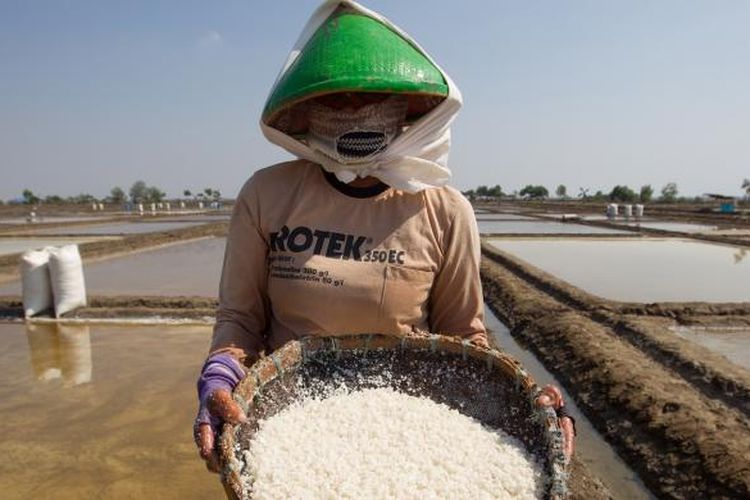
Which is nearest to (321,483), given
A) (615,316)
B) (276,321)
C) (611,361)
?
(276,321)

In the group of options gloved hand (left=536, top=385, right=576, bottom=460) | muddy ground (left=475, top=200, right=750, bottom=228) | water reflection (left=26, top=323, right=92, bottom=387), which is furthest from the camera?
muddy ground (left=475, top=200, right=750, bottom=228)

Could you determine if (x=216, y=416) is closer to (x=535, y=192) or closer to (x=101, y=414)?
(x=101, y=414)

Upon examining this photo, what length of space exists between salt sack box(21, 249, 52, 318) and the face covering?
5848 mm

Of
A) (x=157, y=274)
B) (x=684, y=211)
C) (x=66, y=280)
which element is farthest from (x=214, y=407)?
(x=684, y=211)

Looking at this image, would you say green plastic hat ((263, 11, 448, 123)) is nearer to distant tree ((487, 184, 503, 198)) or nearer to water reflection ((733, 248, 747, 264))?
water reflection ((733, 248, 747, 264))

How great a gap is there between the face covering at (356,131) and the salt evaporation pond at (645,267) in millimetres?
6375

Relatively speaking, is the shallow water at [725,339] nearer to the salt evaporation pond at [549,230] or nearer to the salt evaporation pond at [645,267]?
the salt evaporation pond at [645,267]

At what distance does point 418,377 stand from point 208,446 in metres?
0.58

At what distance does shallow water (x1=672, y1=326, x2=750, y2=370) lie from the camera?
4.72 metres

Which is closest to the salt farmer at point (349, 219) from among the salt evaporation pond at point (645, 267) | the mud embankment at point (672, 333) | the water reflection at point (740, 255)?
the mud embankment at point (672, 333)

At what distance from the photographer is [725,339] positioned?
5.28m

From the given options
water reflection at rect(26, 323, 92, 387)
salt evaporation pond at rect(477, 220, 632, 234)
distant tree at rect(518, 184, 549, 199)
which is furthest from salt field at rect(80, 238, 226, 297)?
distant tree at rect(518, 184, 549, 199)

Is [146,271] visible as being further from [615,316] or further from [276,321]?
[276,321]

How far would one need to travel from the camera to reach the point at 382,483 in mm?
1053
